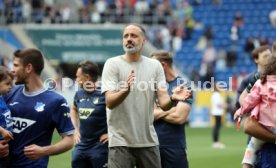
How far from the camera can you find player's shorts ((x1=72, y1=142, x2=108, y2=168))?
1020cm

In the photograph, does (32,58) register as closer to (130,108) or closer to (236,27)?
(130,108)

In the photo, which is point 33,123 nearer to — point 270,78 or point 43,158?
point 43,158

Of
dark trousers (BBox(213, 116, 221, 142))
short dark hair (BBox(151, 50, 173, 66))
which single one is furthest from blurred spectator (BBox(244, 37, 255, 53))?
short dark hair (BBox(151, 50, 173, 66))

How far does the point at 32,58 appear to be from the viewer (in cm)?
766

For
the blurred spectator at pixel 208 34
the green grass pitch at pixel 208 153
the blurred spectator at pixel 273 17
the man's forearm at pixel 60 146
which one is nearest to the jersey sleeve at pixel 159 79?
the man's forearm at pixel 60 146

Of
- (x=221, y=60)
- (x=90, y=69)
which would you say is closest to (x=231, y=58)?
(x=221, y=60)

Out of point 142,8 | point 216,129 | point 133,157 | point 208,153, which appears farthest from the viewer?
point 142,8

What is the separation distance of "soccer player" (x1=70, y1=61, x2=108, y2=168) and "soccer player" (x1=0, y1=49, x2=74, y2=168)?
91.8 inches

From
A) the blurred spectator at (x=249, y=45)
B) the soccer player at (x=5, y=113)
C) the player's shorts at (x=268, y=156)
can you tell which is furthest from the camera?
the blurred spectator at (x=249, y=45)

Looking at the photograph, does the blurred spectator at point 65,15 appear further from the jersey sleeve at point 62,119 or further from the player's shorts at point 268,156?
the player's shorts at point 268,156

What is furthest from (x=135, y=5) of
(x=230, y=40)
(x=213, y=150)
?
(x=213, y=150)

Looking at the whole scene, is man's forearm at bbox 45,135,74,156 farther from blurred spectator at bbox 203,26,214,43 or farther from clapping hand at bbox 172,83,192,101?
blurred spectator at bbox 203,26,214,43

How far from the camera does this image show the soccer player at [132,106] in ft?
28.1

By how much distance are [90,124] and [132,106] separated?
1795 millimetres
